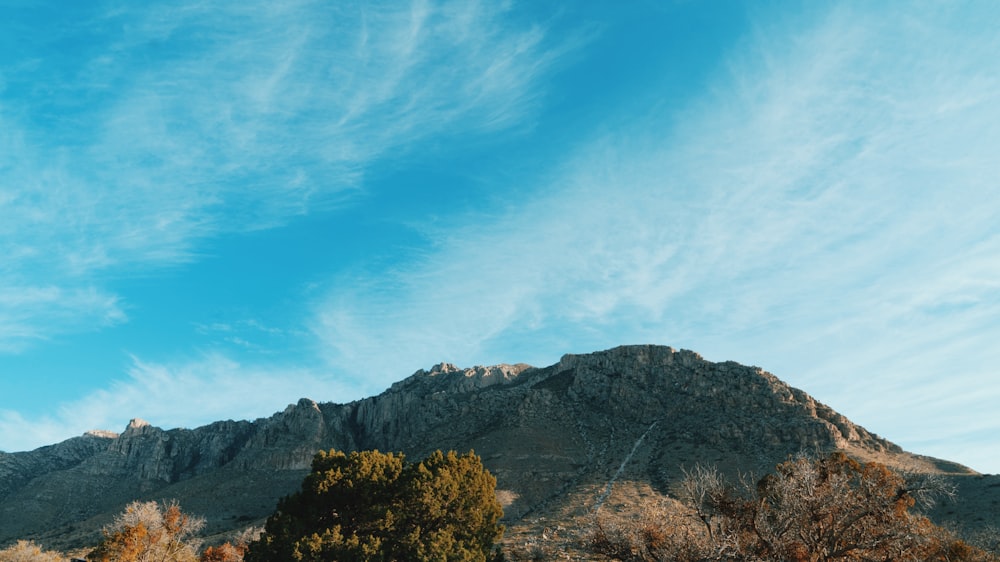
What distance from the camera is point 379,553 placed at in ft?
A: 97.5

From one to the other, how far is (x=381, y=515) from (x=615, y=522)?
11981 millimetres

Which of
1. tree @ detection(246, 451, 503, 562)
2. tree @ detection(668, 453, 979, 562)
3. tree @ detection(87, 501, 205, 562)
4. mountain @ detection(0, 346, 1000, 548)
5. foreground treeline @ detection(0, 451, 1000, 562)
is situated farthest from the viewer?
mountain @ detection(0, 346, 1000, 548)

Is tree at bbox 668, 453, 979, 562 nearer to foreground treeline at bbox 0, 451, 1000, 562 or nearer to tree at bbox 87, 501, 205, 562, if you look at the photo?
foreground treeline at bbox 0, 451, 1000, 562

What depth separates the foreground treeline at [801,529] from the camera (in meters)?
21.8

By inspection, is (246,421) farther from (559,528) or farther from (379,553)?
(379,553)

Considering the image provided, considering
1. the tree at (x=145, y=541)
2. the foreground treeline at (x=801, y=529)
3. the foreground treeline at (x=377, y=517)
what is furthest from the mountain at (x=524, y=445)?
the tree at (x=145, y=541)

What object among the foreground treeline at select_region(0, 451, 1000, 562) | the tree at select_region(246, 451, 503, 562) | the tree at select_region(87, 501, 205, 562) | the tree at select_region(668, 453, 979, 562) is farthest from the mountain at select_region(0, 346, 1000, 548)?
the tree at select_region(87, 501, 205, 562)

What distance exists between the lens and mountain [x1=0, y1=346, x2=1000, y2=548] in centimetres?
6625

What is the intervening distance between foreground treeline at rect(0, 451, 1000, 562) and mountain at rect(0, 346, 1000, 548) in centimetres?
1399

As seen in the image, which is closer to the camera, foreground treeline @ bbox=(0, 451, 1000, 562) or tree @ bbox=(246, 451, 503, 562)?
foreground treeline @ bbox=(0, 451, 1000, 562)

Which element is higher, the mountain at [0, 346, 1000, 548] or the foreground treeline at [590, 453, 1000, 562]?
the mountain at [0, 346, 1000, 548]

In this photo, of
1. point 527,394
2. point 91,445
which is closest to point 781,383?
point 527,394

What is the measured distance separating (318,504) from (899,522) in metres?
26.2

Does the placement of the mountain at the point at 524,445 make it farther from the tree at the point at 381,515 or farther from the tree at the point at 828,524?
the tree at the point at 828,524
